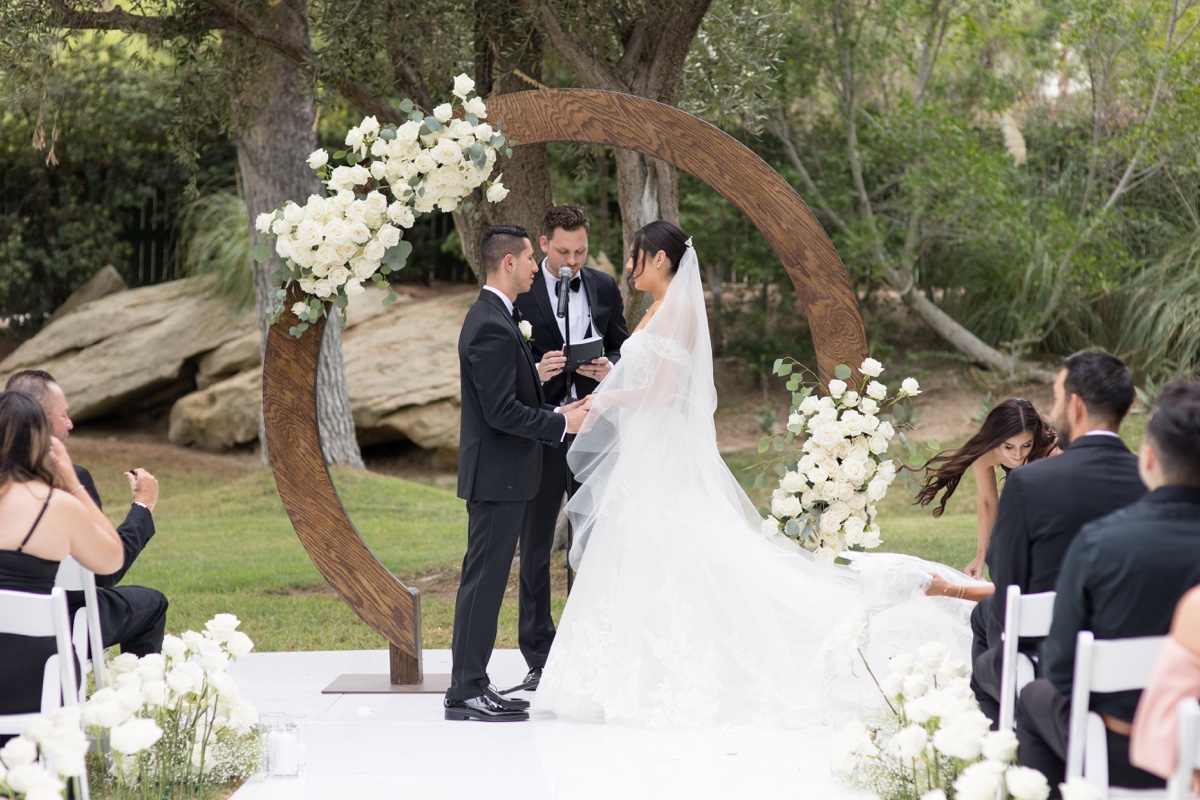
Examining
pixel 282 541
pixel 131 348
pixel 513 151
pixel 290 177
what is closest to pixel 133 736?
pixel 513 151

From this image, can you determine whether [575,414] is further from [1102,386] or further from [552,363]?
[1102,386]

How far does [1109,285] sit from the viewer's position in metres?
11.7

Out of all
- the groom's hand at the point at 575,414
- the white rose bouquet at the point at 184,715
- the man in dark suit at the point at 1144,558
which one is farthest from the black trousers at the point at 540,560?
the man in dark suit at the point at 1144,558

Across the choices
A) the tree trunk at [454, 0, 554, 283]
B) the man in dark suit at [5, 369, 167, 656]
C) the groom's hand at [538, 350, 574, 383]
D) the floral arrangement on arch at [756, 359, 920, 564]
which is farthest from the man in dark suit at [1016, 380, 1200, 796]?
→ the tree trunk at [454, 0, 554, 283]

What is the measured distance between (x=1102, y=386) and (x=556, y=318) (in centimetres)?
269

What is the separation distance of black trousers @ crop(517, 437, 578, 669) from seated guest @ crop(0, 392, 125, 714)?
2001mm

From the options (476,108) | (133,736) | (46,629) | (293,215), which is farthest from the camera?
(476,108)

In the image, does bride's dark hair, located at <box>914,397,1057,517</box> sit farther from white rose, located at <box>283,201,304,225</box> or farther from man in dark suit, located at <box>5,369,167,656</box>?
man in dark suit, located at <box>5,369,167,656</box>

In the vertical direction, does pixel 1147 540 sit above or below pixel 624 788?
above

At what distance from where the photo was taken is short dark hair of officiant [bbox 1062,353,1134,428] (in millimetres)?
3051

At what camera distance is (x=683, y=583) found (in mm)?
4410

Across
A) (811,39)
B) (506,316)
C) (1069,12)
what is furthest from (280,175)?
(1069,12)

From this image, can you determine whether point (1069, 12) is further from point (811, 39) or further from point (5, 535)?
point (5, 535)

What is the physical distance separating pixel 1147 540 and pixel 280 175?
9.54 meters
